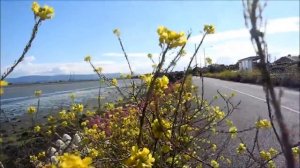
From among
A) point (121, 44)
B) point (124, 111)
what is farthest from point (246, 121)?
point (121, 44)

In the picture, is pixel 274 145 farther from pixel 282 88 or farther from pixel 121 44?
pixel 282 88

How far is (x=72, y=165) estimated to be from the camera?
152 cm

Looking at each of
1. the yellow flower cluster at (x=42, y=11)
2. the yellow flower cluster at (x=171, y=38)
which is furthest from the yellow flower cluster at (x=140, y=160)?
the yellow flower cluster at (x=42, y=11)

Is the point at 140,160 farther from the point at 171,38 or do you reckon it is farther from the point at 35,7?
the point at 35,7

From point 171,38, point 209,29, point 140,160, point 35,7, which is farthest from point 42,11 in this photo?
point 209,29

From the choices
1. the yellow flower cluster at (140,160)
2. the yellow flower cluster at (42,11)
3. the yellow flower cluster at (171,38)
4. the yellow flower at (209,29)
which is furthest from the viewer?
the yellow flower at (209,29)

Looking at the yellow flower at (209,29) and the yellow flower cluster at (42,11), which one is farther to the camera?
the yellow flower at (209,29)

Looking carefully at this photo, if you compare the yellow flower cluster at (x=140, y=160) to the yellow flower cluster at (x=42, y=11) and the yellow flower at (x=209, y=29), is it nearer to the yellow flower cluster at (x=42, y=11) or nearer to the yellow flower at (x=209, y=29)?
the yellow flower cluster at (x=42, y=11)

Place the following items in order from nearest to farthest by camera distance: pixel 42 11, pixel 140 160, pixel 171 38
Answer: pixel 140 160 → pixel 171 38 → pixel 42 11

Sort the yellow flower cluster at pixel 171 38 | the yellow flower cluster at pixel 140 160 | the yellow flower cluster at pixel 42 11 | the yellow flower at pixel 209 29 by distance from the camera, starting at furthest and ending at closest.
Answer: the yellow flower at pixel 209 29 < the yellow flower cluster at pixel 42 11 < the yellow flower cluster at pixel 171 38 < the yellow flower cluster at pixel 140 160

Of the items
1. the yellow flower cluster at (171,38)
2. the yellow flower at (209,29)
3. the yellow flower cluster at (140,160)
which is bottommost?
the yellow flower cluster at (140,160)

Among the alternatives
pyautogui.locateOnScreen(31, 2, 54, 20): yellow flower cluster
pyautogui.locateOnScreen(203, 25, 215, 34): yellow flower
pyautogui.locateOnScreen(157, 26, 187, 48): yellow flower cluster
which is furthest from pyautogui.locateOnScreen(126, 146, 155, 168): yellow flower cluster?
pyautogui.locateOnScreen(203, 25, 215, 34): yellow flower

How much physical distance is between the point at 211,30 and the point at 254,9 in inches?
120

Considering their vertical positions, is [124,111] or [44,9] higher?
[44,9]
